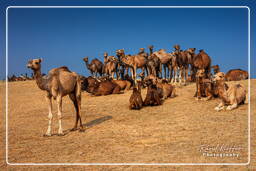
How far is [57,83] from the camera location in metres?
9.04

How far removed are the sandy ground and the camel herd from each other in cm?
68

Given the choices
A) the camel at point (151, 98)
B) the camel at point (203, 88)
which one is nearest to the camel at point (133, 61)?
the camel at point (151, 98)

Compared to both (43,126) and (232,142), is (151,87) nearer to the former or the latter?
(43,126)

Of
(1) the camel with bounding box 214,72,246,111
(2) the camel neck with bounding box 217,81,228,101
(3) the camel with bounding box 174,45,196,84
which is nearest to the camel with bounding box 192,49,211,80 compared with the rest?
(3) the camel with bounding box 174,45,196,84

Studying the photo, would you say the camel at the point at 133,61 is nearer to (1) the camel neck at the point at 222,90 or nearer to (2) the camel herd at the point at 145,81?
(2) the camel herd at the point at 145,81

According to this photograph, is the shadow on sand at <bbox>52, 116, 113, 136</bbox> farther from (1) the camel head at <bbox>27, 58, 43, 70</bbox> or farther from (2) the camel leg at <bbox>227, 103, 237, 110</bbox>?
(2) the camel leg at <bbox>227, 103, 237, 110</bbox>

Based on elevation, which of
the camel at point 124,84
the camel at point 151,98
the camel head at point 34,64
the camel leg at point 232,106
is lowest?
the camel leg at point 232,106

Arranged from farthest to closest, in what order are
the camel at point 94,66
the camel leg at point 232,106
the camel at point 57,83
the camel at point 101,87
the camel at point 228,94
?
1. the camel at point 94,66
2. the camel at point 101,87
3. the camel at point 228,94
4. the camel leg at point 232,106
5. the camel at point 57,83

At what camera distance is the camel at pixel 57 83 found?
8688 millimetres

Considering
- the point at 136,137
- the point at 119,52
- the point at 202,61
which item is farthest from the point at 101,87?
the point at 136,137

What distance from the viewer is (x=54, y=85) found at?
895cm

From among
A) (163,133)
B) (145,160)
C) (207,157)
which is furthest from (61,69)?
(207,157)

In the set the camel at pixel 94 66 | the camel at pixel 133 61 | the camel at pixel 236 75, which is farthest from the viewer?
the camel at pixel 94 66

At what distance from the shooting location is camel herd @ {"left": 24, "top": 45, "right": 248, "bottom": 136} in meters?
9.12
